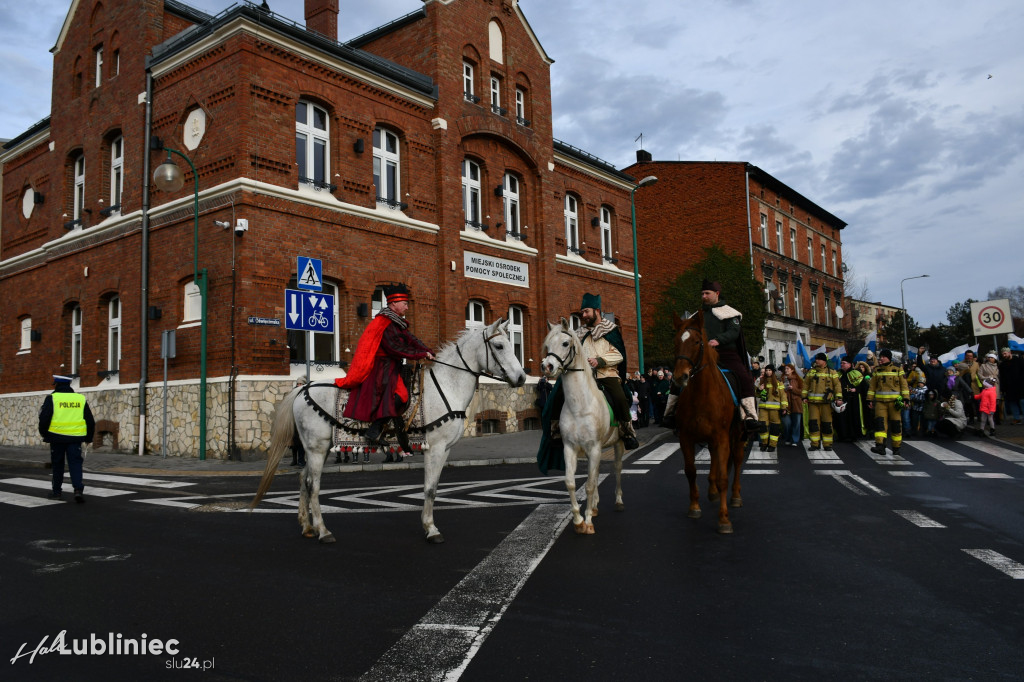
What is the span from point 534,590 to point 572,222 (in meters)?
25.2

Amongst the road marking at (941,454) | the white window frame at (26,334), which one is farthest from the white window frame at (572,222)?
the white window frame at (26,334)

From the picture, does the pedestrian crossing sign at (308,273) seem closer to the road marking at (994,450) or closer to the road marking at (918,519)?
the road marking at (918,519)

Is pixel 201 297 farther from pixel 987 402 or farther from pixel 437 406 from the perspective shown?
pixel 987 402

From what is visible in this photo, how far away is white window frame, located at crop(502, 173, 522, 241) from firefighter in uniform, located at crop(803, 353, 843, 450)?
40.0ft

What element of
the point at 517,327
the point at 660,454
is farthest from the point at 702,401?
the point at 517,327

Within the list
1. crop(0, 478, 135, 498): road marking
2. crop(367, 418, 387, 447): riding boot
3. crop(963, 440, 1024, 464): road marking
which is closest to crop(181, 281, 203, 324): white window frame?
crop(0, 478, 135, 498): road marking

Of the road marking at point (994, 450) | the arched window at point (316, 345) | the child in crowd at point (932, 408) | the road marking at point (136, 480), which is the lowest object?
the road marking at point (994, 450)

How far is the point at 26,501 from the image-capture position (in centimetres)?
1045

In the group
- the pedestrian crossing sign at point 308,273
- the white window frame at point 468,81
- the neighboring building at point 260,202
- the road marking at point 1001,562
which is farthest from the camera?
the white window frame at point 468,81

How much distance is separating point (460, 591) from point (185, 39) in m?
19.3

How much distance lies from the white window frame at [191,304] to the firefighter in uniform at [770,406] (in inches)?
540

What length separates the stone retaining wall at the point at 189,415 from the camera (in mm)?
17328

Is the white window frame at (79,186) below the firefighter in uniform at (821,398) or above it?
above

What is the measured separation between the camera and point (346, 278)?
64.8ft
